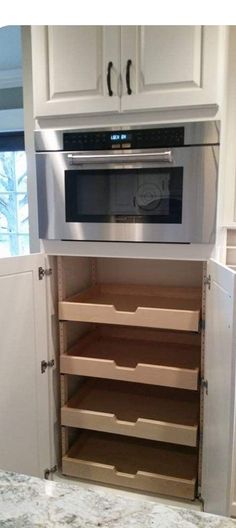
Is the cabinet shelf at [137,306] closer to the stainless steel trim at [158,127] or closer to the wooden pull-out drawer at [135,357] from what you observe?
the wooden pull-out drawer at [135,357]

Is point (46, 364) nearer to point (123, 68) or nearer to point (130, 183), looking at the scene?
point (130, 183)

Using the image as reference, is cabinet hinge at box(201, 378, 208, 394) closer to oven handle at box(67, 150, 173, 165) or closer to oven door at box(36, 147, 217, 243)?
oven door at box(36, 147, 217, 243)

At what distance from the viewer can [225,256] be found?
1926mm

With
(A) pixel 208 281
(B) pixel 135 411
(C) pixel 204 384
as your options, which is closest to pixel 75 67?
(A) pixel 208 281

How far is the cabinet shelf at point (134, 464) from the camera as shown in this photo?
173 cm

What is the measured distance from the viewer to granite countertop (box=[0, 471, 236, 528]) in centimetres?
51

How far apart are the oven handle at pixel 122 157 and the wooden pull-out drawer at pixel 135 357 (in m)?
0.92

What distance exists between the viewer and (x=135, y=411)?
6.45ft

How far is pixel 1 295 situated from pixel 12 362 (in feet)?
0.96

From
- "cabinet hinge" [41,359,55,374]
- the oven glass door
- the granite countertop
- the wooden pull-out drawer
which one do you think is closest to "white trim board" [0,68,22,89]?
the oven glass door

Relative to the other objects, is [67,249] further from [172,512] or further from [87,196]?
[172,512]

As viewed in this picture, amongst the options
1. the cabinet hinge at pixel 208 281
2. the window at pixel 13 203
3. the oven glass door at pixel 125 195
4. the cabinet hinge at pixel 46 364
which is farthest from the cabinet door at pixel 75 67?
the window at pixel 13 203

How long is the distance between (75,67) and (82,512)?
59.1 inches

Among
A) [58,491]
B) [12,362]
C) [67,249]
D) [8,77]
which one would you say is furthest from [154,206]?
[8,77]
